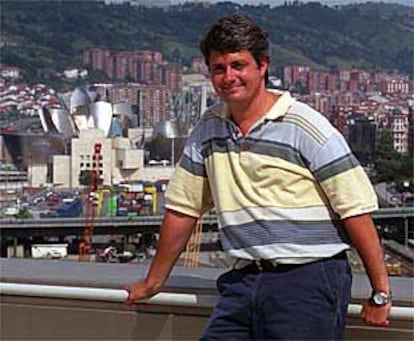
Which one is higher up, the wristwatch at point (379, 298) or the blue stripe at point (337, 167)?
the blue stripe at point (337, 167)

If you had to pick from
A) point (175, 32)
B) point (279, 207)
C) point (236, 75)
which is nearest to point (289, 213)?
point (279, 207)

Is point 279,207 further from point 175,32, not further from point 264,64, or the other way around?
point 175,32

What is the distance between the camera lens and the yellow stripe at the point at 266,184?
1.41 meters

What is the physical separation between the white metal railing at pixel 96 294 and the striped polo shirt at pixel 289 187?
24 cm

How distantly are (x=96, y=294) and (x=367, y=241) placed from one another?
2.03 feet

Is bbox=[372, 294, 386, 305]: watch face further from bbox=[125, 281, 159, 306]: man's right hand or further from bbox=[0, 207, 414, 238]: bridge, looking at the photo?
bbox=[0, 207, 414, 238]: bridge

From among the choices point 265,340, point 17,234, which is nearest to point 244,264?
point 265,340

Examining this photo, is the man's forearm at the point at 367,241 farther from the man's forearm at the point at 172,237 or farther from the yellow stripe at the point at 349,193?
the man's forearm at the point at 172,237

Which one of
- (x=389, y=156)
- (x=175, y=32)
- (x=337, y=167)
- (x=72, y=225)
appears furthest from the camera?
(x=175, y=32)

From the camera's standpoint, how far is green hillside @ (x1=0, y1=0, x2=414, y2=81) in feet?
99.8

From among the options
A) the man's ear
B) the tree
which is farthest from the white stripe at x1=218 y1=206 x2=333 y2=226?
the tree

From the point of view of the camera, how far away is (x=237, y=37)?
1.38 m

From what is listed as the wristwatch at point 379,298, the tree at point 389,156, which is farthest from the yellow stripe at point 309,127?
the tree at point 389,156

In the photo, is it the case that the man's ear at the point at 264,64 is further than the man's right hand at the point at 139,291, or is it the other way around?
the man's right hand at the point at 139,291
